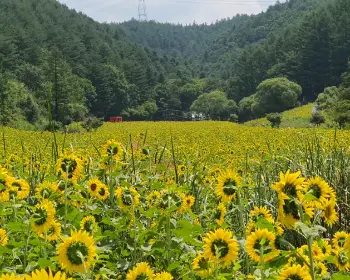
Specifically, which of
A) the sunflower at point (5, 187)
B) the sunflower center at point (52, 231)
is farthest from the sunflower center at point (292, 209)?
the sunflower at point (5, 187)

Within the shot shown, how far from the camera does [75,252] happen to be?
1200mm

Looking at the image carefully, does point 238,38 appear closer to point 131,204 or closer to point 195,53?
point 195,53

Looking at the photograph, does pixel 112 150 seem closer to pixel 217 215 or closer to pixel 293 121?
pixel 217 215

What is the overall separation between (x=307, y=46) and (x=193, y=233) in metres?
62.8

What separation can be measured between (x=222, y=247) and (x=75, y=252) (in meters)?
0.38

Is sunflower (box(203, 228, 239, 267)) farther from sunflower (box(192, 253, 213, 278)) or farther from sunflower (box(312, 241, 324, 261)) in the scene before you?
sunflower (box(312, 241, 324, 261))

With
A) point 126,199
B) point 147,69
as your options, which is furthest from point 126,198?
point 147,69

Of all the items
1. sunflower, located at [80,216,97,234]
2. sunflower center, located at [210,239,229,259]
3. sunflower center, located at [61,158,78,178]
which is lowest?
sunflower, located at [80,216,97,234]

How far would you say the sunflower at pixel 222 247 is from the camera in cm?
131

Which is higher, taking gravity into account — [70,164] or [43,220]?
[70,164]

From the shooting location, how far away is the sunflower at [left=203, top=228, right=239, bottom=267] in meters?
1.31

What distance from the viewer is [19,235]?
6.29ft

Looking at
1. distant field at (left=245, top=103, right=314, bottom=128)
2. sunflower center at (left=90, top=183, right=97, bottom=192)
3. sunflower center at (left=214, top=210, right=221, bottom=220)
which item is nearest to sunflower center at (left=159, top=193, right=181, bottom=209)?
sunflower center at (left=214, top=210, right=221, bottom=220)

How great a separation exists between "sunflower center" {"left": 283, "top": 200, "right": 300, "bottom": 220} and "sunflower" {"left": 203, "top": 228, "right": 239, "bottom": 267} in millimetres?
241
